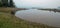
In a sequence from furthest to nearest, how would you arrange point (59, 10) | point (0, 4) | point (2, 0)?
point (59, 10), point (2, 0), point (0, 4)

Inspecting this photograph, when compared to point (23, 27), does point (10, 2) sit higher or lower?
higher

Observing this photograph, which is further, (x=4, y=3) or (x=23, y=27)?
(x=4, y=3)

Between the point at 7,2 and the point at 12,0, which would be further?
the point at 12,0

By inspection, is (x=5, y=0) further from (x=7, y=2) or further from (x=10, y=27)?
(x=10, y=27)

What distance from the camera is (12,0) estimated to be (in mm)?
49062

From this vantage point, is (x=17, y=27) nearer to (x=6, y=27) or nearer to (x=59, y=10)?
(x=6, y=27)

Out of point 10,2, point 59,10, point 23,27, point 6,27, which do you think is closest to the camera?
point 6,27

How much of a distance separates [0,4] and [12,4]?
9262 mm

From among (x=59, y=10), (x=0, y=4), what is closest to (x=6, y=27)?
(x=0, y=4)

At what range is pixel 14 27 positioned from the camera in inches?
512

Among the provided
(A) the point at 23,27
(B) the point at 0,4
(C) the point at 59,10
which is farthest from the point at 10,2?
(A) the point at 23,27

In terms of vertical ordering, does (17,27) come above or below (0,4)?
below

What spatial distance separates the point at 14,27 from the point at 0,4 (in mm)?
27557

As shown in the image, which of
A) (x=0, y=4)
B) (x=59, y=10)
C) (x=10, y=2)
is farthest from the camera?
(x=59, y=10)
